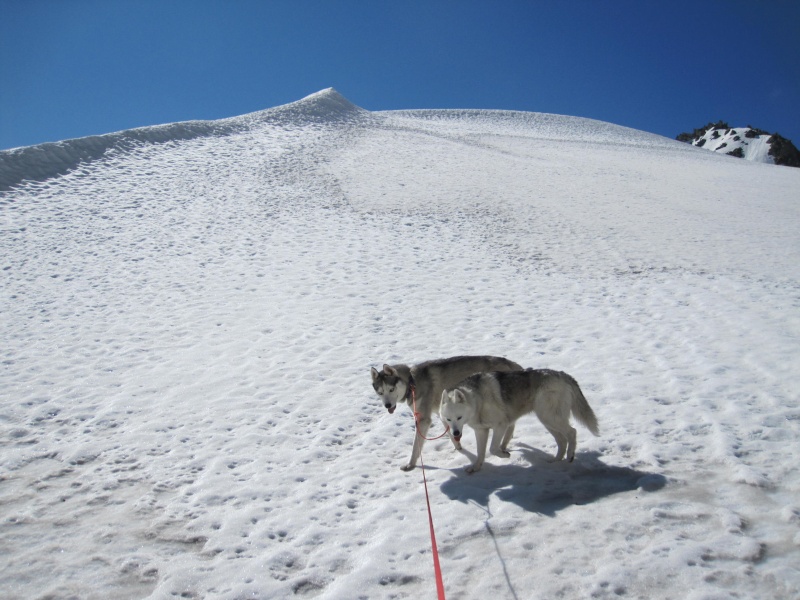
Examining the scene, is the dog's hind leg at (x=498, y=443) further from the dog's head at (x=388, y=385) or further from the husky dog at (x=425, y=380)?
the dog's head at (x=388, y=385)

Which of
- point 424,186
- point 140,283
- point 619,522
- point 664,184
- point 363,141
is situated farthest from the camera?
point 363,141

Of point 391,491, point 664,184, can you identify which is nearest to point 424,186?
point 664,184

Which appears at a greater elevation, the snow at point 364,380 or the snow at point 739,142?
the snow at point 739,142

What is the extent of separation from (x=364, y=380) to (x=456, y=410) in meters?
3.64

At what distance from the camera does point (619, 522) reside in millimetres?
4941

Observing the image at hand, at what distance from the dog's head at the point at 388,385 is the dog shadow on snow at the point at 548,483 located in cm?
126

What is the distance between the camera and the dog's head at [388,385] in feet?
23.0

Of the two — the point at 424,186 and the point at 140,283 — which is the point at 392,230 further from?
the point at 140,283

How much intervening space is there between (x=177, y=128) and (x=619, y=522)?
31949 millimetres

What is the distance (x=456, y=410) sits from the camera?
20.3 ft

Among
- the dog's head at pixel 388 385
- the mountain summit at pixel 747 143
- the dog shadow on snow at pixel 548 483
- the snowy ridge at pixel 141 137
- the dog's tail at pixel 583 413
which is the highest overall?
the mountain summit at pixel 747 143

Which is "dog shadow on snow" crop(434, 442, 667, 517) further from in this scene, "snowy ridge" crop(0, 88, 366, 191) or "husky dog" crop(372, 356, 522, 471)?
"snowy ridge" crop(0, 88, 366, 191)

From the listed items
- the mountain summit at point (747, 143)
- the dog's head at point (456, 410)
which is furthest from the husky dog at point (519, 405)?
the mountain summit at point (747, 143)

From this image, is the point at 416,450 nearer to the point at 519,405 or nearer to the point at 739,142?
the point at 519,405
